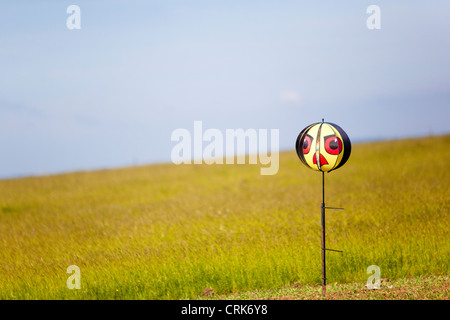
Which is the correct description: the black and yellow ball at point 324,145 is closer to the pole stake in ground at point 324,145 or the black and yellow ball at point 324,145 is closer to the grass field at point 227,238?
the pole stake in ground at point 324,145

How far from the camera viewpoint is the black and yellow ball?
25.3 ft

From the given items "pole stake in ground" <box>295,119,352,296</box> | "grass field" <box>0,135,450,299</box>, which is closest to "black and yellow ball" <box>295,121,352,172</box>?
"pole stake in ground" <box>295,119,352,296</box>

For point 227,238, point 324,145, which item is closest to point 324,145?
point 324,145

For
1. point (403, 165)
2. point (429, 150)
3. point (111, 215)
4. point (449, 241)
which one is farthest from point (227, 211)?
point (429, 150)

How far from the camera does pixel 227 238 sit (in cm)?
1133

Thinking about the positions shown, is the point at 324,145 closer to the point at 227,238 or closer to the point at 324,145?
the point at 324,145

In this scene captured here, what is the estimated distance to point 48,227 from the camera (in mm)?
15297

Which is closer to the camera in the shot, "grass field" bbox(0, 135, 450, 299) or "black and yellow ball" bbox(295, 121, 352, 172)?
"black and yellow ball" bbox(295, 121, 352, 172)

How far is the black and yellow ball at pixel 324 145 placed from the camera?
7723mm

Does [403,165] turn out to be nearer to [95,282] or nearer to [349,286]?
[349,286]

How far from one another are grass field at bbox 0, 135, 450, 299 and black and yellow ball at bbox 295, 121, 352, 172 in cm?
284

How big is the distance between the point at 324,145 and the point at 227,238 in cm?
474

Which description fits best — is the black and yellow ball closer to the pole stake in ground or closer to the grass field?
the pole stake in ground

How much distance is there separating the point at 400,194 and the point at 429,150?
1634cm
